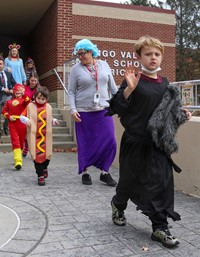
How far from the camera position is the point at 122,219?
3.77 metres

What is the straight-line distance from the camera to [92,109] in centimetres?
539

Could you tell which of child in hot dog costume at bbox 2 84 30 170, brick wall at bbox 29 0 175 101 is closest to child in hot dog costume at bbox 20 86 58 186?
child in hot dog costume at bbox 2 84 30 170

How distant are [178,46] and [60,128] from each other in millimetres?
25632

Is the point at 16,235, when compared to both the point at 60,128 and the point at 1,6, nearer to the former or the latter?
the point at 60,128

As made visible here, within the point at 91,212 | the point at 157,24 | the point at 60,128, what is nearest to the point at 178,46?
the point at 157,24

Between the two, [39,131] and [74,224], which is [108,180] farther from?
[74,224]

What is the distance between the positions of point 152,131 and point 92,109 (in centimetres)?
226

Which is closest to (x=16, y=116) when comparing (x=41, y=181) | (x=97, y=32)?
(x=41, y=181)

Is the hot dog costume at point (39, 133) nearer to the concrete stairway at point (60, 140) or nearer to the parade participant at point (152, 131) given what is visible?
the parade participant at point (152, 131)

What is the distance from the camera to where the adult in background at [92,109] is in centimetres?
535

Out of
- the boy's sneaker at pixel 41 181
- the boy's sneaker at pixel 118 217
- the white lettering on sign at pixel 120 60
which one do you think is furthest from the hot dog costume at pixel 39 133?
the white lettering on sign at pixel 120 60

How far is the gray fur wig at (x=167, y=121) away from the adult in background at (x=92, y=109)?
214 cm

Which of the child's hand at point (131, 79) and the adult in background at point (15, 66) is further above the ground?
the adult in background at point (15, 66)

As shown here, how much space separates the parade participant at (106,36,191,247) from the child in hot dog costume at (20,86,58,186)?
2.34m
